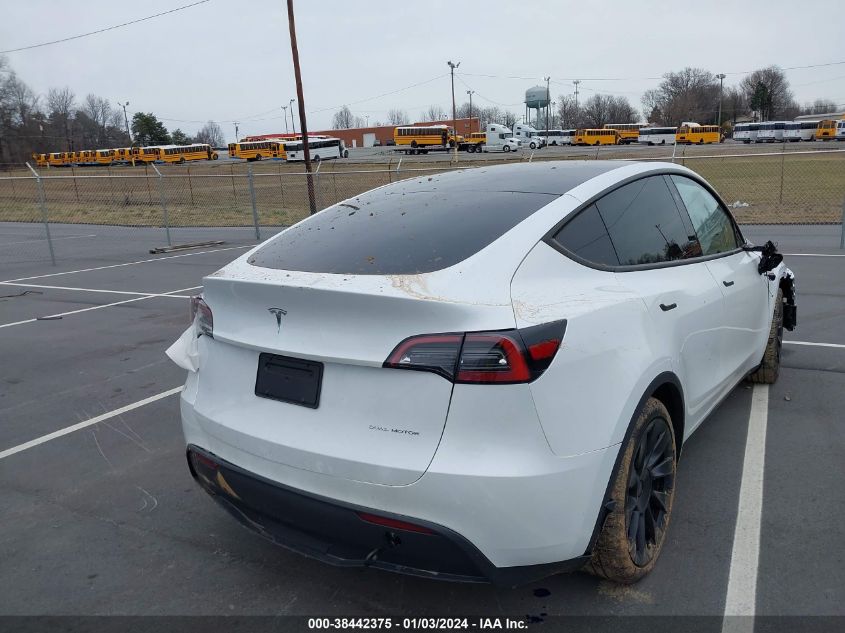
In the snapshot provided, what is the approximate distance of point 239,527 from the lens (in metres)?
3.44

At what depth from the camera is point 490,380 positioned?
2223mm

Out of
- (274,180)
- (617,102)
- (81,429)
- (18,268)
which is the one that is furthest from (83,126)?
(81,429)

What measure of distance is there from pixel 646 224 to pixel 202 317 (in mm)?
2135

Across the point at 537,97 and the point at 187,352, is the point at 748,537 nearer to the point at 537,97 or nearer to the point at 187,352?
the point at 187,352

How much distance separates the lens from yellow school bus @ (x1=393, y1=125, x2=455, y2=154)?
72188mm

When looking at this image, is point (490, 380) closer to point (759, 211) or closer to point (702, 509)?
point (702, 509)

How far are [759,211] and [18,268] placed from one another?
59.2 ft

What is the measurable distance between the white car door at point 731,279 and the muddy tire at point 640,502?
1.04 meters

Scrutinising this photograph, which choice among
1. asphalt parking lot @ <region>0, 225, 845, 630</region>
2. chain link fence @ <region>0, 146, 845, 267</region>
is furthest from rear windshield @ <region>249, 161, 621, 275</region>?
chain link fence @ <region>0, 146, 845, 267</region>

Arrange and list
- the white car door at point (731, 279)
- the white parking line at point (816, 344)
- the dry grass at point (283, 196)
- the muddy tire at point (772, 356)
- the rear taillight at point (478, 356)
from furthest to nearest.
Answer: the dry grass at point (283, 196), the white parking line at point (816, 344), the muddy tire at point (772, 356), the white car door at point (731, 279), the rear taillight at point (478, 356)

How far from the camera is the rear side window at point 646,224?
123 inches

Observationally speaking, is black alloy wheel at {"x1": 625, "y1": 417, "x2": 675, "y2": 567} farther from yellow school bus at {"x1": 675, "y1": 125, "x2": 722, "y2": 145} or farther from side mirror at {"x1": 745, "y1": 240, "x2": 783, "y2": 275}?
yellow school bus at {"x1": 675, "y1": 125, "x2": 722, "y2": 145}

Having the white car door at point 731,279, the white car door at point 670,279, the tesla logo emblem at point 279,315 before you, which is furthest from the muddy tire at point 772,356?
the tesla logo emblem at point 279,315

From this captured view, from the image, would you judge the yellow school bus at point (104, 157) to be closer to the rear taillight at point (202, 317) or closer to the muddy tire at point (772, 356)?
the muddy tire at point (772, 356)
